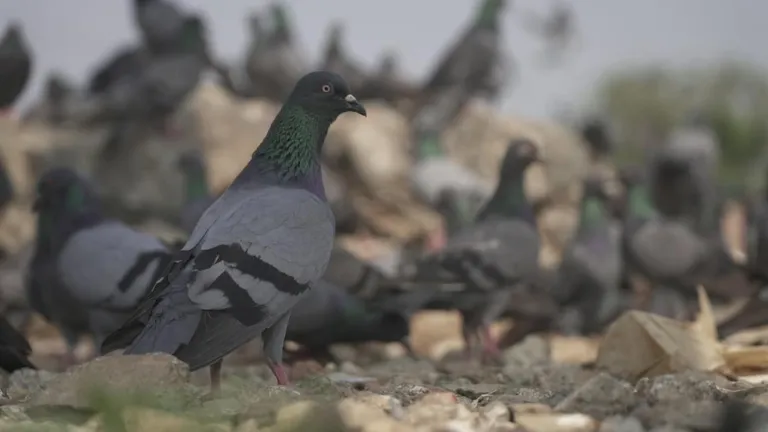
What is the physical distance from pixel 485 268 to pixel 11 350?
372cm

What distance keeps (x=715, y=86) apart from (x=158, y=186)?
24.4 m

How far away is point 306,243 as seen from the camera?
17.2 ft

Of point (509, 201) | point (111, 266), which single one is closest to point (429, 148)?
point (509, 201)

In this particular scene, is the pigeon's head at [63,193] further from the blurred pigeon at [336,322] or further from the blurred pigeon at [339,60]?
the blurred pigeon at [339,60]

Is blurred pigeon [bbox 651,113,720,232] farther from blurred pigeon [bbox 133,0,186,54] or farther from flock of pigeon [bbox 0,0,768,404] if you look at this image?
blurred pigeon [bbox 133,0,186,54]

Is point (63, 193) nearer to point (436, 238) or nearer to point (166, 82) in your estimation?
point (166, 82)

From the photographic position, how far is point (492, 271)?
889 cm

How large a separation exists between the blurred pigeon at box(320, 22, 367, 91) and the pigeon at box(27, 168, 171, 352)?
35.3 feet

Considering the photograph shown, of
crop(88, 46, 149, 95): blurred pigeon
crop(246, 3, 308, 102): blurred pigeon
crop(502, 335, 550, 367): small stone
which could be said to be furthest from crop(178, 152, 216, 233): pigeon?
crop(246, 3, 308, 102): blurred pigeon

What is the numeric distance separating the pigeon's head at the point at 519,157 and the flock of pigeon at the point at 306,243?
0.8 inches

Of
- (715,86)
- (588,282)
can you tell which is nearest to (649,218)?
(588,282)

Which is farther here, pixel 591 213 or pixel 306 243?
pixel 591 213

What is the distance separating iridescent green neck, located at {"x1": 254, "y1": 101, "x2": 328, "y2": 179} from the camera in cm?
559

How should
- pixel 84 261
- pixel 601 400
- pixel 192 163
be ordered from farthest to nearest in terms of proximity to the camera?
pixel 192 163 < pixel 84 261 < pixel 601 400
